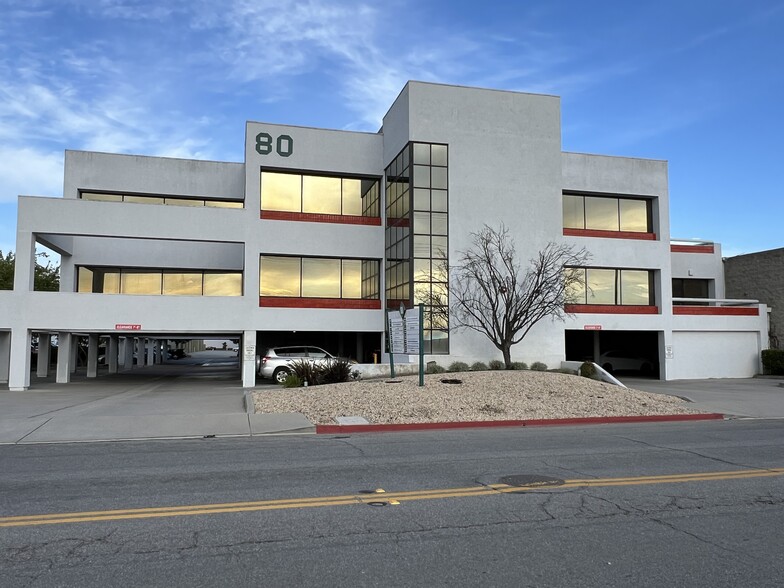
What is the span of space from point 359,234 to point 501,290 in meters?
7.01

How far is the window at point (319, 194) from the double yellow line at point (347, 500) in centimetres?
2191

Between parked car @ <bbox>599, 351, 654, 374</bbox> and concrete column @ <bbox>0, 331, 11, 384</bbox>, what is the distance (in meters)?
29.2

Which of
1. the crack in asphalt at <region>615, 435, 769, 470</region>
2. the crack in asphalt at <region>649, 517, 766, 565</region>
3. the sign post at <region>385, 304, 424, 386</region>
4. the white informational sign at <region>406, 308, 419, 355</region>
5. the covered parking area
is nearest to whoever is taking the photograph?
the crack in asphalt at <region>649, 517, 766, 565</region>

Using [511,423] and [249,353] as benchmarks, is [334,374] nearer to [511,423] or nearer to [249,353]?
[249,353]

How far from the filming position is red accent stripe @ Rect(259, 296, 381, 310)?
90.5 feet

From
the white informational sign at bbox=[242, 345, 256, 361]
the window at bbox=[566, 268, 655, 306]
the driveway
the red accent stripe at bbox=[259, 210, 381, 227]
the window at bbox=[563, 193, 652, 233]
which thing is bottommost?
the driveway

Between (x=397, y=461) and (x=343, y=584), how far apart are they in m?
5.05

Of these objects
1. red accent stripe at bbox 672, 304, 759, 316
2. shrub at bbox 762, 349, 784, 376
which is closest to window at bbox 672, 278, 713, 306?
red accent stripe at bbox 672, 304, 759, 316

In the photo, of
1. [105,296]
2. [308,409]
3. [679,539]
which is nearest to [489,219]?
[308,409]

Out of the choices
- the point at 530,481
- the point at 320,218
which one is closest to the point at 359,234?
the point at 320,218

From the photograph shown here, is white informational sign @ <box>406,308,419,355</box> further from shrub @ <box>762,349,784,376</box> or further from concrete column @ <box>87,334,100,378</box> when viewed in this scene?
shrub @ <box>762,349,784,376</box>

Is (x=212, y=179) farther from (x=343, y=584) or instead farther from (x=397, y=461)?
(x=343, y=584)

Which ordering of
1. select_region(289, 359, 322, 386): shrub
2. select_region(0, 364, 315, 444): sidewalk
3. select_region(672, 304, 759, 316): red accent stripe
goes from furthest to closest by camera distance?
select_region(672, 304, 759, 316): red accent stripe → select_region(289, 359, 322, 386): shrub → select_region(0, 364, 315, 444): sidewalk

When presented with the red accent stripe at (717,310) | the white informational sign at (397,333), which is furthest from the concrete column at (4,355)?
the red accent stripe at (717,310)
